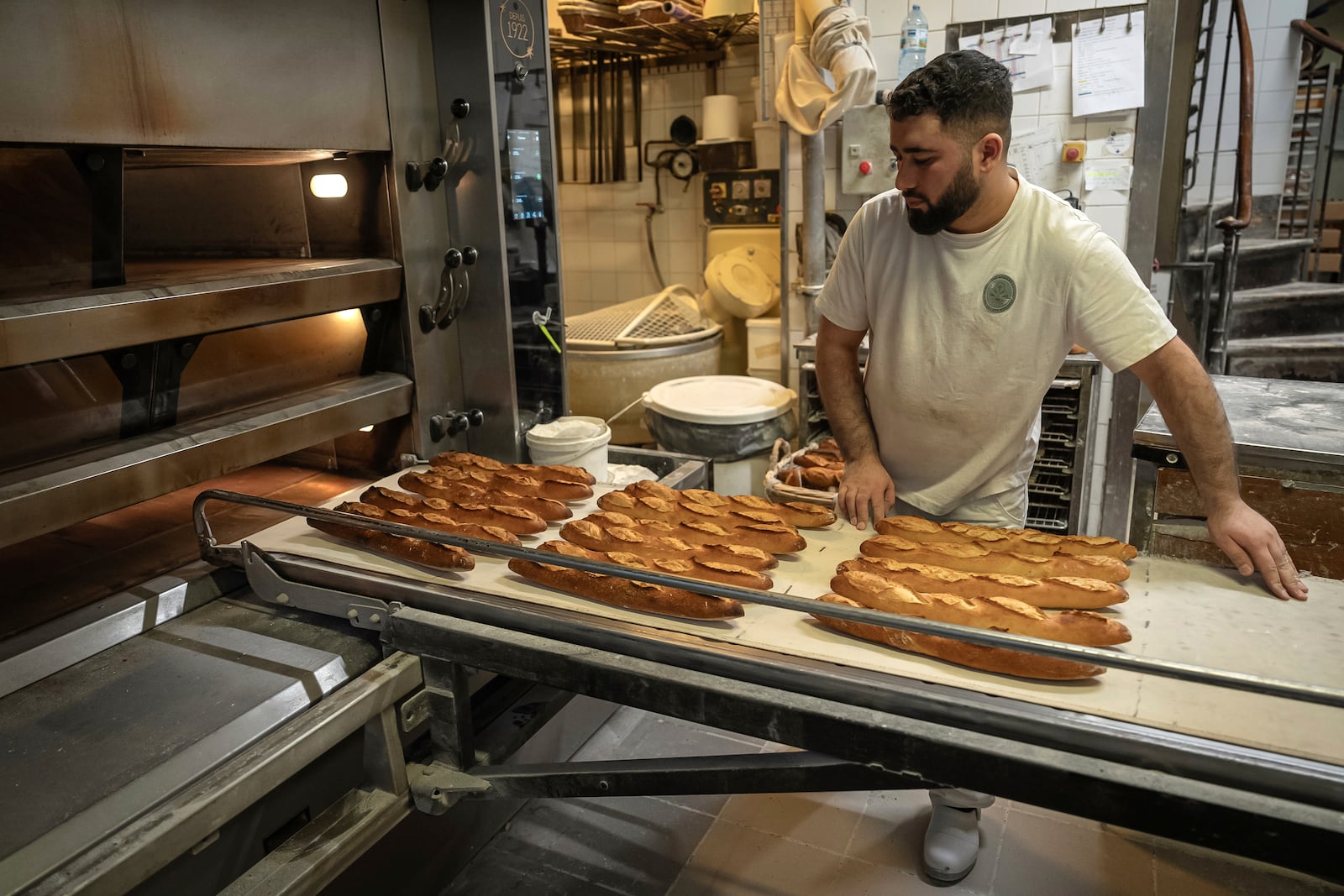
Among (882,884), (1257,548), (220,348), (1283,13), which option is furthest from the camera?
(1283,13)

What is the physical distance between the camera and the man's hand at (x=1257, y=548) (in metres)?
1.46

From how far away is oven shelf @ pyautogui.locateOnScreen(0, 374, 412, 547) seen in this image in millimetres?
1385

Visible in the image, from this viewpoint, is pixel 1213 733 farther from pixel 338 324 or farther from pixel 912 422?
pixel 338 324

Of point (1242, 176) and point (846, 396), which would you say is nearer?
point (846, 396)

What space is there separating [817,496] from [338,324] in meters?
1.98

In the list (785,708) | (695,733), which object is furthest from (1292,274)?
(785,708)

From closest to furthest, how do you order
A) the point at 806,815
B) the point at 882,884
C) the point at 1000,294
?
1. the point at 1000,294
2. the point at 882,884
3. the point at 806,815

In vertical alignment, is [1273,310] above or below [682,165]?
below

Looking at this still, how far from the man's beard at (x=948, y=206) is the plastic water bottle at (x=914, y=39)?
2.45 meters

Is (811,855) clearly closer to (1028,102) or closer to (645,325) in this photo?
(645,325)

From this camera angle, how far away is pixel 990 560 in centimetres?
158

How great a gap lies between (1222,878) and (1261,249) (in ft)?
13.8

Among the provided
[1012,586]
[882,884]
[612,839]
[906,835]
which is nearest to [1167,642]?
[1012,586]

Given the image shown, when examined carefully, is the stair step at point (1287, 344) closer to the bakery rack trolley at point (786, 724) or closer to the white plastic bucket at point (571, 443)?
the white plastic bucket at point (571, 443)
